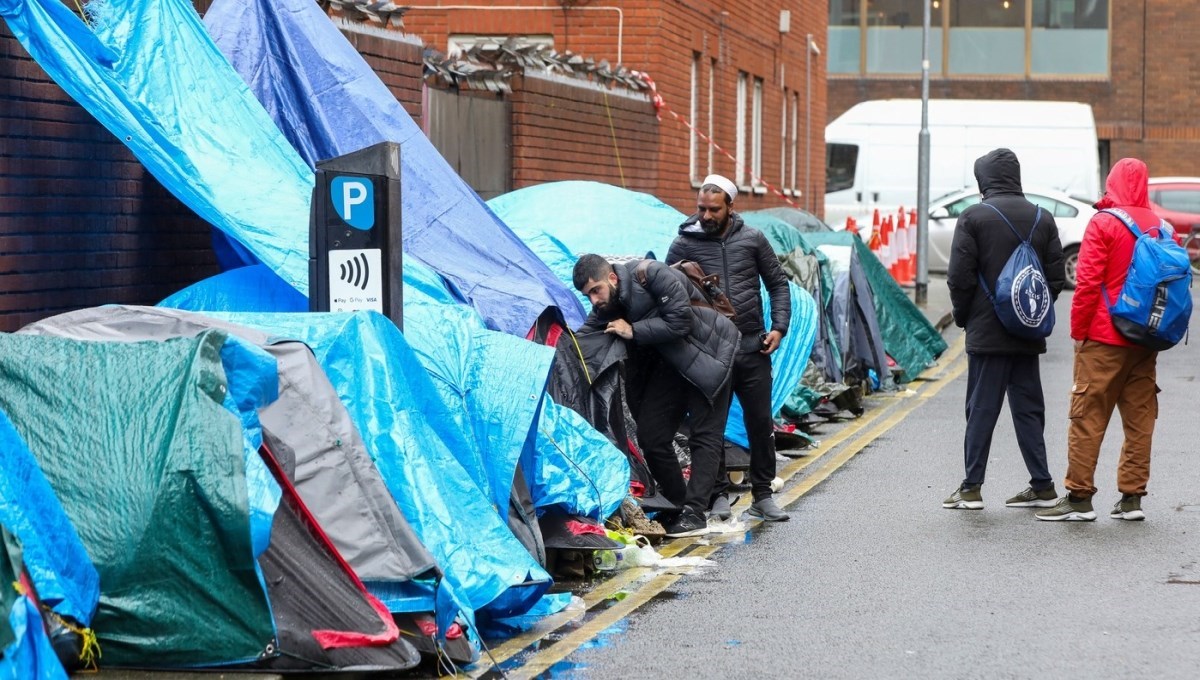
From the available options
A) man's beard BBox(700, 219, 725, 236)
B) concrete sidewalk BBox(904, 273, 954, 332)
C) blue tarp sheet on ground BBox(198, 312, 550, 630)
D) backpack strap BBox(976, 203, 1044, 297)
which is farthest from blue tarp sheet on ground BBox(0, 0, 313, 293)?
concrete sidewalk BBox(904, 273, 954, 332)

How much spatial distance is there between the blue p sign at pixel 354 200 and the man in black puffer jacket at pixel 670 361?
141 centimetres

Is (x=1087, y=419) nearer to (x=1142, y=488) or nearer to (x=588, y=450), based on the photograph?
(x=1142, y=488)

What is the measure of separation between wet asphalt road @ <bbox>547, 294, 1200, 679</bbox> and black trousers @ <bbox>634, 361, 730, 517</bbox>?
1.20 feet

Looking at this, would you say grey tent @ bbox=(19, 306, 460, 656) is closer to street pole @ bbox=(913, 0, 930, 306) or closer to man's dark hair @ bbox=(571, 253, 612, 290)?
man's dark hair @ bbox=(571, 253, 612, 290)

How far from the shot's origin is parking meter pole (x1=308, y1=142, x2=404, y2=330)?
7.10 meters

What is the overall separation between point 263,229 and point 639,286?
6.30 feet

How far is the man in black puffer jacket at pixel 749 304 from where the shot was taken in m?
8.98

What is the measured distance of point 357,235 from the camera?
7191mm

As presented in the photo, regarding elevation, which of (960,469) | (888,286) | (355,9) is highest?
(355,9)

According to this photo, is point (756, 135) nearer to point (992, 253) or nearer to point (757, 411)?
point (992, 253)

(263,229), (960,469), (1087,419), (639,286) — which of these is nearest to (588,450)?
(639,286)

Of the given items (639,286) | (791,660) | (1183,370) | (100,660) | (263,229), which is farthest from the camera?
(1183,370)

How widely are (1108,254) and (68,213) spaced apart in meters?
5.05

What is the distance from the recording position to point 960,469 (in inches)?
422
